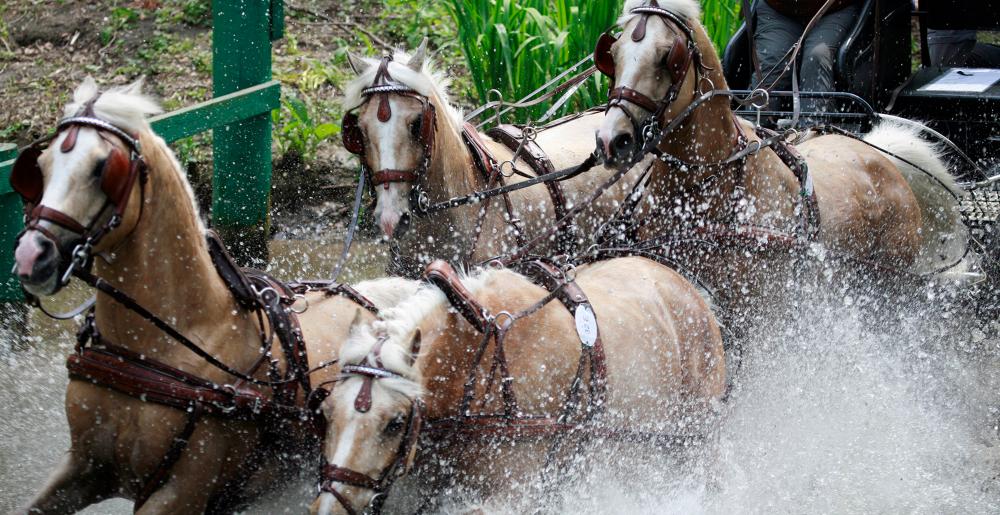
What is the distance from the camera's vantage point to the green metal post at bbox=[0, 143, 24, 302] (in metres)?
4.62

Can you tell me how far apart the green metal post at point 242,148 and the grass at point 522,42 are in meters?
1.30

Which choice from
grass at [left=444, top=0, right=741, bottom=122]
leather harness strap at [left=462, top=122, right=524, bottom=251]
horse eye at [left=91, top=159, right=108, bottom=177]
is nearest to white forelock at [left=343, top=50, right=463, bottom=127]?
leather harness strap at [left=462, top=122, right=524, bottom=251]

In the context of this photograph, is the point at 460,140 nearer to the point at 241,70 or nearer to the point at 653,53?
the point at 653,53

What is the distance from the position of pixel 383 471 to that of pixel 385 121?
156 centimetres

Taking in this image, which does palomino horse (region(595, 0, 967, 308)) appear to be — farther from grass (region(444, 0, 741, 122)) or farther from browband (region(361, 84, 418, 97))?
grass (region(444, 0, 741, 122))

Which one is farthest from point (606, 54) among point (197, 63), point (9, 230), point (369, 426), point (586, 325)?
point (197, 63)

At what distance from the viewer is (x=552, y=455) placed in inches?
115

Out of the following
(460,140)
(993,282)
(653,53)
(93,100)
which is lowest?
(993,282)

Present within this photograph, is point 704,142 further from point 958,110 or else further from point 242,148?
point 242,148

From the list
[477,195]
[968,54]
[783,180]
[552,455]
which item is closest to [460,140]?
[477,195]

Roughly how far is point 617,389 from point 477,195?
1.11 m

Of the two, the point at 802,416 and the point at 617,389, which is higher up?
the point at 617,389

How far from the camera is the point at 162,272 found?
275cm

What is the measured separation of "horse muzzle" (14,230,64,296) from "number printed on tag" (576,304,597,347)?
138 centimetres
